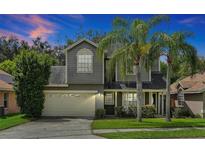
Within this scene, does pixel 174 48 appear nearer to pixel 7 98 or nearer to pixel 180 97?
pixel 180 97

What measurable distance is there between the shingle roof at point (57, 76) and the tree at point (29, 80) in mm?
2265

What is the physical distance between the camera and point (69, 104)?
85.8ft

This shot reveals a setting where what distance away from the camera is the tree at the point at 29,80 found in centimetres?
2388

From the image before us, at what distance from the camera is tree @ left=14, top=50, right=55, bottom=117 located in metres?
23.9

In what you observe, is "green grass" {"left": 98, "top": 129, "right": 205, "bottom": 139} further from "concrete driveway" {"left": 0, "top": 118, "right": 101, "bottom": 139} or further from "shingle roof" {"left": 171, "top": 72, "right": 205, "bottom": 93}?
"shingle roof" {"left": 171, "top": 72, "right": 205, "bottom": 93}

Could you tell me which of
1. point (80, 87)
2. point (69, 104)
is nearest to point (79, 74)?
point (80, 87)

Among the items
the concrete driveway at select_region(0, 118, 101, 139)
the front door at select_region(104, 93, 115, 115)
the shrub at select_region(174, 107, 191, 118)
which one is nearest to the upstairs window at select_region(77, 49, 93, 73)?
the front door at select_region(104, 93, 115, 115)

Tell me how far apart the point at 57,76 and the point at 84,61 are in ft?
9.04

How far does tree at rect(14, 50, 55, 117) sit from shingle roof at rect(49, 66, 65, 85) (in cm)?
227
